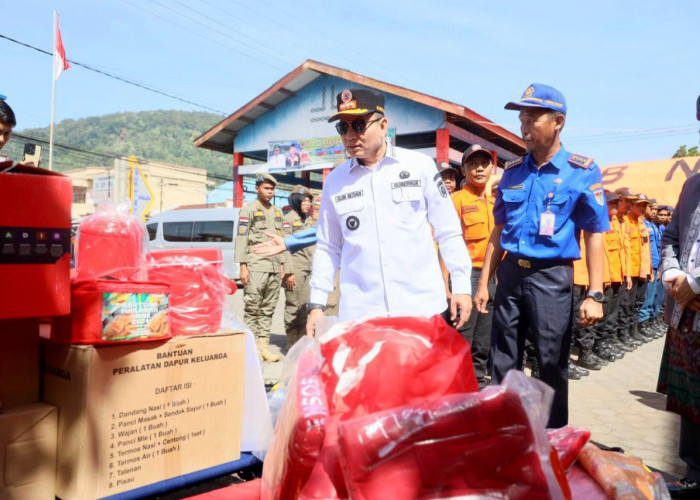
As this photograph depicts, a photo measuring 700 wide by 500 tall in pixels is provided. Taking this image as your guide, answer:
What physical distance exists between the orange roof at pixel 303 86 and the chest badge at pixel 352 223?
11.9 metres

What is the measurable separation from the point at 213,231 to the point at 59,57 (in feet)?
22.5

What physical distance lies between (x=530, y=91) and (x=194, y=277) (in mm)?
2081

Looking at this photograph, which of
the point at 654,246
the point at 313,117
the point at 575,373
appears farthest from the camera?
the point at 313,117

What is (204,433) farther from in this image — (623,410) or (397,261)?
(623,410)

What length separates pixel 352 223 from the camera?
287cm

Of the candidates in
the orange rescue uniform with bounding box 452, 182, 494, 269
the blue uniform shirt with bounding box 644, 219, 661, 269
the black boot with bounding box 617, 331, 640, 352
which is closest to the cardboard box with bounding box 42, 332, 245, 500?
the orange rescue uniform with bounding box 452, 182, 494, 269

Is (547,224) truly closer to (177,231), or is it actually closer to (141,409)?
(141,409)

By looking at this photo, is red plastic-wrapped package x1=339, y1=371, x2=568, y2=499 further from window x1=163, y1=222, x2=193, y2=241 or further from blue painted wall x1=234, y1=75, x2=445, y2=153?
window x1=163, y1=222, x2=193, y2=241

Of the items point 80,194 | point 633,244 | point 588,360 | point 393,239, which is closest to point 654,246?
point 633,244

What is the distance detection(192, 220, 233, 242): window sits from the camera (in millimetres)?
17172

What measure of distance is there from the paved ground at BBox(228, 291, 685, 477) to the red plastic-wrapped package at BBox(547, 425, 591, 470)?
6.75ft

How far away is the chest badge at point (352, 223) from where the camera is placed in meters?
2.85

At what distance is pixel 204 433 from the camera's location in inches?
103

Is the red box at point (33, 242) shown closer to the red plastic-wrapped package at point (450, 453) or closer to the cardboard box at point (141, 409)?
the cardboard box at point (141, 409)
